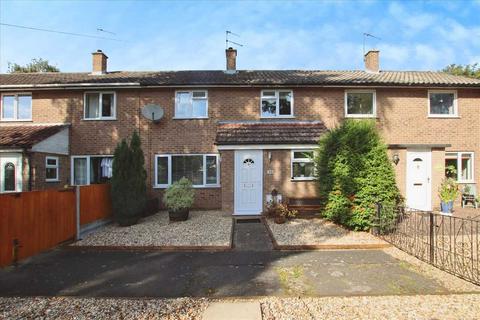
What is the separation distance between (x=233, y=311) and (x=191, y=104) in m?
11.4

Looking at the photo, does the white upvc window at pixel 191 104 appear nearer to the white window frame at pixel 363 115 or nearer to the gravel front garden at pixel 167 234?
the gravel front garden at pixel 167 234

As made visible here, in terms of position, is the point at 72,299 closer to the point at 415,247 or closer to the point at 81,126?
the point at 415,247

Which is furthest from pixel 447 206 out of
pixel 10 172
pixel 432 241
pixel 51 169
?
pixel 10 172

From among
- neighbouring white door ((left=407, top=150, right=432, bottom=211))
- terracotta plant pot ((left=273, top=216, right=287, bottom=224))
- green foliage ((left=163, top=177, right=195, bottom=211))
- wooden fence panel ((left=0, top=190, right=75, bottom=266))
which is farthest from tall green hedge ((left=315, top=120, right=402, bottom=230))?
wooden fence panel ((left=0, top=190, right=75, bottom=266))

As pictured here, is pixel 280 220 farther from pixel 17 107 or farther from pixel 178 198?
pixel 17 107

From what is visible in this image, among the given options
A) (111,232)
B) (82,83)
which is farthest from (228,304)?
(82,83)

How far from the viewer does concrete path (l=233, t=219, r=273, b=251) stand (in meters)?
7.87

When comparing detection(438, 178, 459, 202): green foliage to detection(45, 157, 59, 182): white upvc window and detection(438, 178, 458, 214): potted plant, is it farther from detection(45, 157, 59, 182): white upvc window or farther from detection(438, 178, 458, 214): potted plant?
detection(45, 157, 59, 182): white upvc window

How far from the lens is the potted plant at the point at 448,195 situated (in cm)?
1160

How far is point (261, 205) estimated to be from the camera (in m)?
12.1

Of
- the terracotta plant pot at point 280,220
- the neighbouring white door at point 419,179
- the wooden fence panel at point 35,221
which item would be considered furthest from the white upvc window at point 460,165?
the wooden fence panel at point 35,221

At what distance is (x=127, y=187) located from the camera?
10.6m

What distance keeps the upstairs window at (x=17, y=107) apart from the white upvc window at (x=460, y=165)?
20877mm

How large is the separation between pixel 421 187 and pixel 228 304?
39.8 feet
